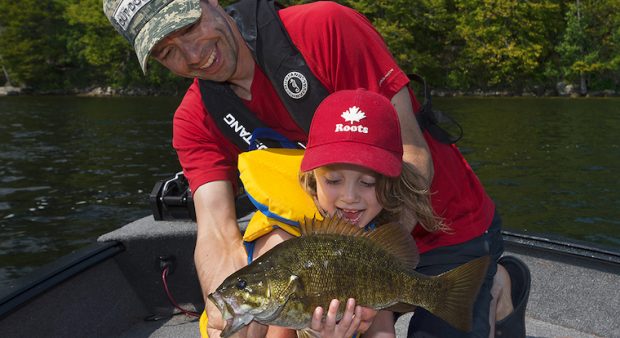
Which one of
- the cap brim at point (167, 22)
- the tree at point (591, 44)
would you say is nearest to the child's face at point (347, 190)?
the cap brim at point (167, 22)

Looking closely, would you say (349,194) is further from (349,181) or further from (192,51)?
(192,51)

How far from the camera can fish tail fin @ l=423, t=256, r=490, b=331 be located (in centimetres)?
265

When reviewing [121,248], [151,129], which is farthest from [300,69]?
[151,129]

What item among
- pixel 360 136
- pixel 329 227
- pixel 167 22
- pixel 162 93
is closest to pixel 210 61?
pixel 167 22

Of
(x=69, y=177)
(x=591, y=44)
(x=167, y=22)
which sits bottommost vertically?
(x=591, y=44)

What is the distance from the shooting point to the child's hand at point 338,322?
7.49ft

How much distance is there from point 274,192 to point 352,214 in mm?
352

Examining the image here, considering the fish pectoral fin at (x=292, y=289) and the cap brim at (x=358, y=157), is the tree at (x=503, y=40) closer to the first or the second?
the cap brim at (x=358, y=157)

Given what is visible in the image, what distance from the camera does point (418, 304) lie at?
2588 millimetres

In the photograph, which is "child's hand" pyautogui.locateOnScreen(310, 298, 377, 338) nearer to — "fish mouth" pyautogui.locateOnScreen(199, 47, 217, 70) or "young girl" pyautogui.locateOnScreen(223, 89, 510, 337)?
"young girl" pyautogui.locateOnScreen(223, 89, 510, 337)

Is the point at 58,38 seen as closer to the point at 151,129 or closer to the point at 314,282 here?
the point at 151,129

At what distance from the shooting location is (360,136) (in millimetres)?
2711

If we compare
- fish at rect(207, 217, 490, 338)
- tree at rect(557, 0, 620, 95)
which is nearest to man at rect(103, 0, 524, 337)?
fish at rect(207, 217, 490, 338)

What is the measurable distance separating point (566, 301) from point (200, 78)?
3048 mm
